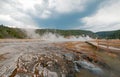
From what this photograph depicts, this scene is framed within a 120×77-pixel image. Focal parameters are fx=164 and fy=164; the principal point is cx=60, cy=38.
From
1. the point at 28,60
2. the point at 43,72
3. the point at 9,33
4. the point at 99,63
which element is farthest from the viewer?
the point at 9,33

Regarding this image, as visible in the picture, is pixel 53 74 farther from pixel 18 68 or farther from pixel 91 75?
pixel 91 75

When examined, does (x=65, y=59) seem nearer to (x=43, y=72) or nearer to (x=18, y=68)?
(x=43, y=72)

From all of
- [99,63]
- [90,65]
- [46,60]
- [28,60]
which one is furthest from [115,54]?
[28,60]

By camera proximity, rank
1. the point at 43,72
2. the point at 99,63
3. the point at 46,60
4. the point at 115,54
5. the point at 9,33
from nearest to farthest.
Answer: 1. the point at 43,72
2. the point at 46,60
3. the point at 99,63
4. the point at 115,54
5. the point at 9,33

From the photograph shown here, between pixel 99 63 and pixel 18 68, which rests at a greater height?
pixel 18 68

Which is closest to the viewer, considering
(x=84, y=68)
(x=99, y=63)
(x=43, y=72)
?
(x=43, y=72)

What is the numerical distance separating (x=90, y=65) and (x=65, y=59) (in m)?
4.74

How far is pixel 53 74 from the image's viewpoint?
66.2 ft

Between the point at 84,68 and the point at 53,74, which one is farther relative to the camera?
the point at 84,68

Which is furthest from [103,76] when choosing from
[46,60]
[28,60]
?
[28,60]

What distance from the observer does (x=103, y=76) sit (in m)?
24.6

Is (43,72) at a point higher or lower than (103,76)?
higher

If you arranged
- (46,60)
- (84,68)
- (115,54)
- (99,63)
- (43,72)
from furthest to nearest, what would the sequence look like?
(115,54) < (99,63) < (84,68) < (46,60) < (43,72)

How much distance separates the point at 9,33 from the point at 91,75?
430ft
